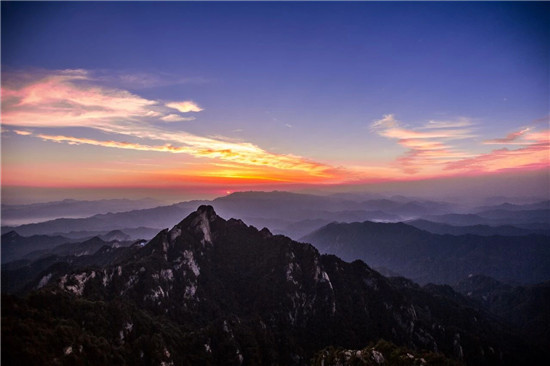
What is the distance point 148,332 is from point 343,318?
103425mm

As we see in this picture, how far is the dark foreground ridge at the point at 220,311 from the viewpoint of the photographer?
255ft

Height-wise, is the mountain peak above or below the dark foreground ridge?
above

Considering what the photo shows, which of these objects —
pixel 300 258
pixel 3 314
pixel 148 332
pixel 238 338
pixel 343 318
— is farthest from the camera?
pixel 300 258

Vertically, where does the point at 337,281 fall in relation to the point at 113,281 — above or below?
below

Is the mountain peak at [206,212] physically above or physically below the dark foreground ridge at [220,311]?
above

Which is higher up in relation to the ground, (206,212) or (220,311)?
(206,212)

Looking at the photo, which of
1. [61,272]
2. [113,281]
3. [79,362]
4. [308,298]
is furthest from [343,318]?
[61,272]

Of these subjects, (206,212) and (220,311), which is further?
(206,212)

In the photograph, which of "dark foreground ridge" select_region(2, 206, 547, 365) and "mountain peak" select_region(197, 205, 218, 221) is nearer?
"dark foreground ridge" select_region(2, 206, 547, 365)

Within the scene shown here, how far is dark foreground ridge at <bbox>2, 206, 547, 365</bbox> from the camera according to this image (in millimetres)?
77812

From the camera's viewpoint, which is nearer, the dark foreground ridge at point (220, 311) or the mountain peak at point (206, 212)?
the dark foreground ridge at point (220, 311)

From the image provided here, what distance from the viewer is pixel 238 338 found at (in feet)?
387

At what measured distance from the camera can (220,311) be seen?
137 meters

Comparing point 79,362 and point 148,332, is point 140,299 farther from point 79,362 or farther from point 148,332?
point 79,362
